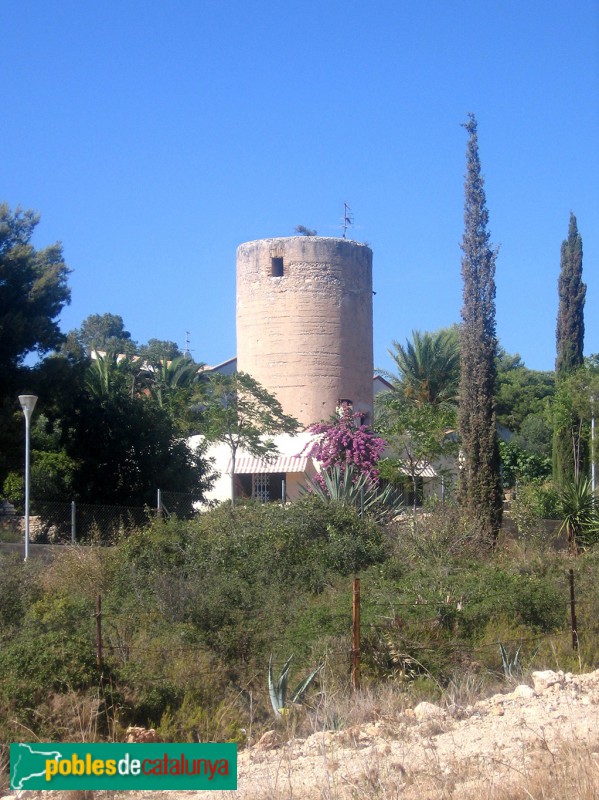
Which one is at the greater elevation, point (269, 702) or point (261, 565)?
point (261, 565)

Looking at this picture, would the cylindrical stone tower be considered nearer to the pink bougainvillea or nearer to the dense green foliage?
the pink bougainvillea

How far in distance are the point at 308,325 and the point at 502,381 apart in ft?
79.7

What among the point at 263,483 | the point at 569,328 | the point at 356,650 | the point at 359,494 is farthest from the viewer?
the point at 569,328

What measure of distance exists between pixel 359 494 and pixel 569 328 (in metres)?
16.6

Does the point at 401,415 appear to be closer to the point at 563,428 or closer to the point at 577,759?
the point at 563,428

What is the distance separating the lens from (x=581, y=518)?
19938mm

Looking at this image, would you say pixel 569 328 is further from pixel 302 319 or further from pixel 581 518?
pixel 581 518

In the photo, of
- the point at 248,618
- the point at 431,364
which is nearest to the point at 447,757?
the point at 248,618

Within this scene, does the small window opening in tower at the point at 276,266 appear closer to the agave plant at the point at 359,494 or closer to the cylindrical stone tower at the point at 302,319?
the cylindrical stone tower at the point at 302,319

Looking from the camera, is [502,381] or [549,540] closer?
[549,540]

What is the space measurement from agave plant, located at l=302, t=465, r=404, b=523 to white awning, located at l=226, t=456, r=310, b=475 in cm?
916

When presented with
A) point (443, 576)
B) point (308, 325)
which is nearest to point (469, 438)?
point (443, 576)

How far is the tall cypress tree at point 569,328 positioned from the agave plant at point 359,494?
43.4 feet

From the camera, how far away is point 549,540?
61.3 feet
